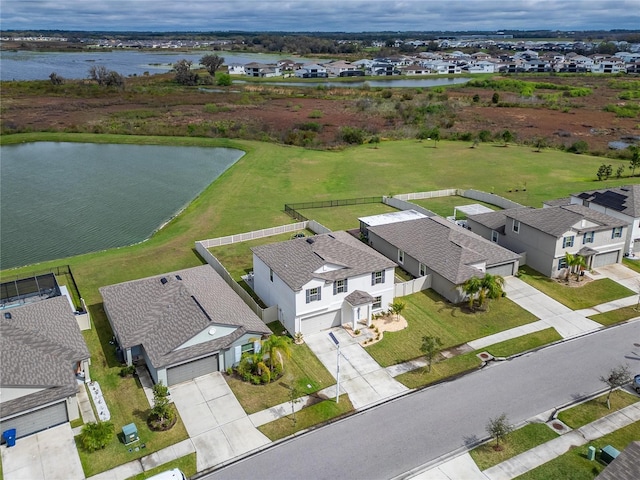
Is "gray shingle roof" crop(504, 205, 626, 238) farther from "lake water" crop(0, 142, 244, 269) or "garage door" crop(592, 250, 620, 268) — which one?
"lake water" crop(0, 142, 244, 269)

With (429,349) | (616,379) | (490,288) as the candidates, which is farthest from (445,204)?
(616,379)

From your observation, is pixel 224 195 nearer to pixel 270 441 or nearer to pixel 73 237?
pixel 73 237

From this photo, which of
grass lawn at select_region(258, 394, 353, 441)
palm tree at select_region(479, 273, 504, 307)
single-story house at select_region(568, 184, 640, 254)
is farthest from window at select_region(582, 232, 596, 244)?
grass lawn at select_region(258, 394, 353, 441)

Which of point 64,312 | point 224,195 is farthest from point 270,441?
point 224,195

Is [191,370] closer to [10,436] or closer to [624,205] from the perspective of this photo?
[10,436]

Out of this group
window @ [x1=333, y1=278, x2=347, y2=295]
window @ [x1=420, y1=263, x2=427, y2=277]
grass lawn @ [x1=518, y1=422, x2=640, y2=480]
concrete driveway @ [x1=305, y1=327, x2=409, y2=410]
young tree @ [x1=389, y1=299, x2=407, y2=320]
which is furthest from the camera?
window @ [x1=420, y1=263, x2=427, y2=277]

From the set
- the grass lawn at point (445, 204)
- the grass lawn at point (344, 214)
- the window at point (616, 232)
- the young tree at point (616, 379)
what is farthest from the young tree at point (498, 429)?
the grass lawn at point (445, 204)
